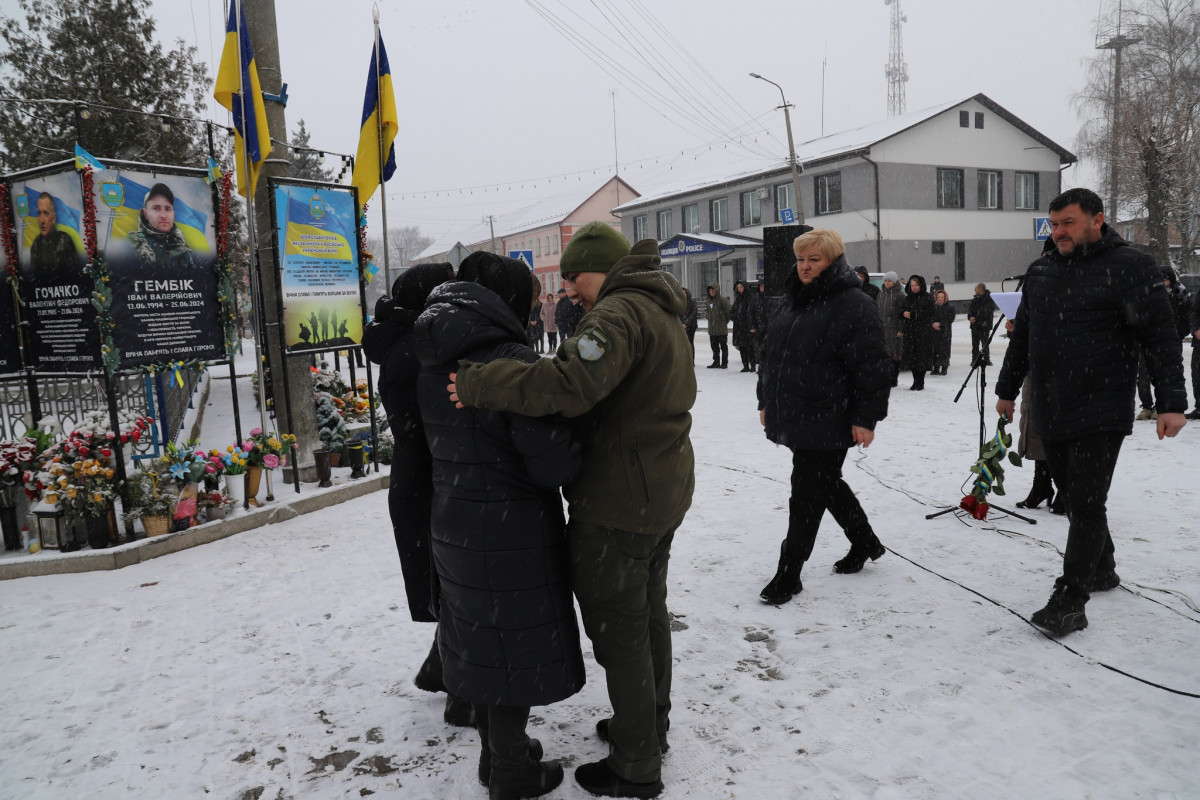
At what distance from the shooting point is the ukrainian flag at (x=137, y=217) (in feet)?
17.9

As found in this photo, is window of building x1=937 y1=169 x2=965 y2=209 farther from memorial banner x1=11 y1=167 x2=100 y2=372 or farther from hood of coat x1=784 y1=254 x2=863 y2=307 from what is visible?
memorial banner x1=11 y1=167 x2=100 y2=372

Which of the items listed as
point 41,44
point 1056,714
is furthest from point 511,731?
point 41,44

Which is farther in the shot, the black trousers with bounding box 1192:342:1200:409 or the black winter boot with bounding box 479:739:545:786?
the black trousers with bounding box 1192:342:1200:409

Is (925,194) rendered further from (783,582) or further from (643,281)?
(643,281)

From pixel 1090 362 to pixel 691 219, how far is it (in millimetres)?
38201

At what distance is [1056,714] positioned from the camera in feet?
9.48

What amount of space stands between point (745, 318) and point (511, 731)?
517 inches

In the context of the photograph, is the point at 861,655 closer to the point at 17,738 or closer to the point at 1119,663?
the point at 1119,663

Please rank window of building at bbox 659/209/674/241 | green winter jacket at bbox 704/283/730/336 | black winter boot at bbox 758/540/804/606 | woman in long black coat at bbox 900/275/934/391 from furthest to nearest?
window of building at bbox 659/209/674/241 < green winter jacket at bbox 704/283/730/336 < woman in long black coat at bbox 900/275/934/391 < black winter boot at bbox 758/540/804/606

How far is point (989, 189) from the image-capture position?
3284 centimetres

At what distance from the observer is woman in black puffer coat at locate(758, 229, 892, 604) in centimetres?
376

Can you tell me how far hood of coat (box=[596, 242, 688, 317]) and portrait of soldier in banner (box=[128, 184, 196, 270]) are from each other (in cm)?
458

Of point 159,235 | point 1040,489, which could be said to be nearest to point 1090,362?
point 1040,489

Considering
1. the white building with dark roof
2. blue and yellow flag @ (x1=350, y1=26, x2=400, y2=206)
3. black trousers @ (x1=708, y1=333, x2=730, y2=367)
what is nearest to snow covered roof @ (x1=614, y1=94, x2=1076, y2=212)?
the white building with dark roof
